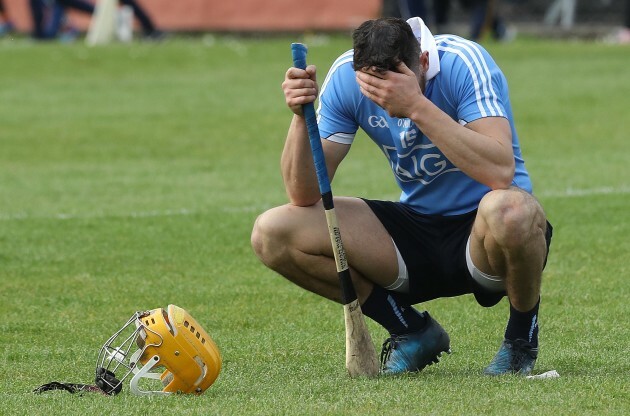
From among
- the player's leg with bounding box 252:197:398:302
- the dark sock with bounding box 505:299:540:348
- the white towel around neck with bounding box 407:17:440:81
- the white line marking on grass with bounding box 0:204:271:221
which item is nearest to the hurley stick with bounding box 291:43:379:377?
the player's leg with bounding box 252:197:398:302

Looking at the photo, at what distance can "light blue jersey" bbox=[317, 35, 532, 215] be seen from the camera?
5.23 metres

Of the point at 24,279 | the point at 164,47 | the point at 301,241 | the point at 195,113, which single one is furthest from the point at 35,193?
the point at 164,47

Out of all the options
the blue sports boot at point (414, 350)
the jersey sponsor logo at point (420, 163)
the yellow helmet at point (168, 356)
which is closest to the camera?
the yellow helmet at point (168, 356)

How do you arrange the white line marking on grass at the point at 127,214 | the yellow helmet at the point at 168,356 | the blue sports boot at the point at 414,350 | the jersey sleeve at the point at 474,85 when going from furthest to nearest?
the white line marking on grass at the point at 127,214
the blue sports boot at the point at 414,350
the jersey sleeve at the point at 474,85
the yellow helmet at the point at 168,356

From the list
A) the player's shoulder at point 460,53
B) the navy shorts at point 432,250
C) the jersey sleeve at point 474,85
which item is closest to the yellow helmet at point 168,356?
the navy shorts at point 432,250

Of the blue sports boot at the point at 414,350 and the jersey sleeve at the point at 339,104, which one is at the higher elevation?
the jersey sleeve at the point at 339,104

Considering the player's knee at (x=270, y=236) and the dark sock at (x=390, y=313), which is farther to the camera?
the dark sock at (x=390, y=313)

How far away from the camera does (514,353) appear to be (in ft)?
17.4

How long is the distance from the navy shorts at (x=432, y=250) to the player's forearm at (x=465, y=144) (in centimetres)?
44

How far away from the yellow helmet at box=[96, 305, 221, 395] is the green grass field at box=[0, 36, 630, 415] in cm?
8

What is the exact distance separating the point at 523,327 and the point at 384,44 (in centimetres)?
125

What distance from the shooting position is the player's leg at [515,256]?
198 inches

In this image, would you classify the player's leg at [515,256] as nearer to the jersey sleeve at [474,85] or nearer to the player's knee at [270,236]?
the jersey sleeve at [474,85]

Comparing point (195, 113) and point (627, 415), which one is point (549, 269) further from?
point (195, 113)
